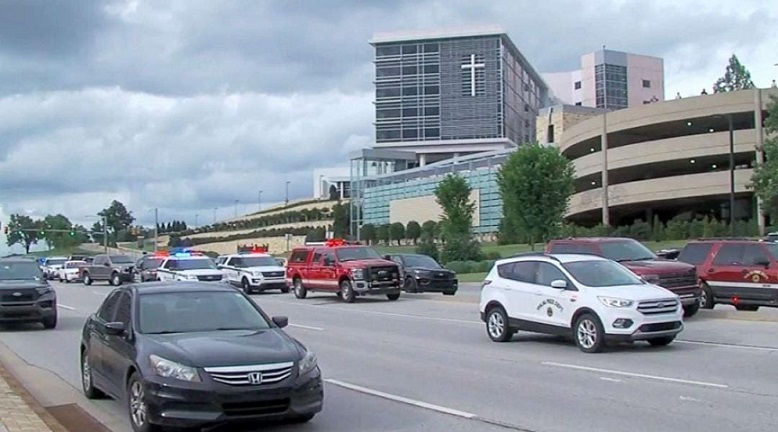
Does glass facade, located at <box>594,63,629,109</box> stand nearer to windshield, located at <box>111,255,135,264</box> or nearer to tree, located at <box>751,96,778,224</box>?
tree, located at <box>751,96,778,224</box>

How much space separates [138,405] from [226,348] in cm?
110

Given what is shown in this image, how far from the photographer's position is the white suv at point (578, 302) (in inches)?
625

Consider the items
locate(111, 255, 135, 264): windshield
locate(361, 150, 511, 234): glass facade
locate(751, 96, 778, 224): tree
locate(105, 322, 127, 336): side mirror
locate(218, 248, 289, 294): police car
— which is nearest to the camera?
locate(105, 322, 127, 336): side mirror

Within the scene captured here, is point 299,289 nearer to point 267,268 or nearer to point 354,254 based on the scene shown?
point 354,254

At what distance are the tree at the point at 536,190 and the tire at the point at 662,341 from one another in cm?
4123

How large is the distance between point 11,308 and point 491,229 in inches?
3248

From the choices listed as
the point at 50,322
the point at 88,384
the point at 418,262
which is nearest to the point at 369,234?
the point at 418,262

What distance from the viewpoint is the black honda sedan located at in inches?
347

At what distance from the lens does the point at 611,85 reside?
541 ft

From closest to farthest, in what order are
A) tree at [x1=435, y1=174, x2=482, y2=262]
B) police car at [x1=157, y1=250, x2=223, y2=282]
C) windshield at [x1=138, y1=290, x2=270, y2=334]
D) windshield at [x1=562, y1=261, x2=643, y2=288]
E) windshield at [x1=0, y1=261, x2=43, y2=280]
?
windshield at [x1=138, y1=290, x2=270, y2=334] < windshield at [x1=562, y1=261, x2=643, y2=288] < windshield at [x1=0, y1=261, x2=43, y2=280] < police car at [x1=157, y1=250, x2=223, y2=282] < tree at [x1=435, y1=174, x2=482, y2=262]

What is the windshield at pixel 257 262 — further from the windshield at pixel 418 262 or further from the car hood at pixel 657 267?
the car hood at pixel 657 267

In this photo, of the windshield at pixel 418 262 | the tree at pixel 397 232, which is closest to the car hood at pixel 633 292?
the windshield at pixel 418 262

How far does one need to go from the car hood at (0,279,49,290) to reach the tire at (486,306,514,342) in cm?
1132

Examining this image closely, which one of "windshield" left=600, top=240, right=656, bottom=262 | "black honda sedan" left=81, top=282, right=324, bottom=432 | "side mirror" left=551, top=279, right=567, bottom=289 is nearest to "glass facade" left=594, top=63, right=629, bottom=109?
"windshield" left=600, top=240, right=656, bottom=262
